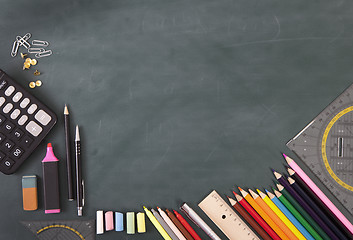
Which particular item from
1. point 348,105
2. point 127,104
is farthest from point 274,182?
point 127,104

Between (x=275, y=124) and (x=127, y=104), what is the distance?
16.5 inches

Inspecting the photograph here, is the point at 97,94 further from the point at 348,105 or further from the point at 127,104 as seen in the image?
the point at 348,105

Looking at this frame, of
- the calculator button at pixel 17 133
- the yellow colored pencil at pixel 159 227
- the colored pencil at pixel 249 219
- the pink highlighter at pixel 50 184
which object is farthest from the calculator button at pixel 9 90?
the colored pencil at pixel 249 219

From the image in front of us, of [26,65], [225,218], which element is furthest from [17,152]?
[225,218]

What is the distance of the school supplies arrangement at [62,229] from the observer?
3.33 feet

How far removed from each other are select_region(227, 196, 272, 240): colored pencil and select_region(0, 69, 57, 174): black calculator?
1.79ft

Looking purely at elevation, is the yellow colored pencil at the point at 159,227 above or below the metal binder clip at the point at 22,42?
below

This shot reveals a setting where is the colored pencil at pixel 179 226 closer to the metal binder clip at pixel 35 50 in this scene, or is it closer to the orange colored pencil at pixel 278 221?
the orange colored pencil at pixel 278 221

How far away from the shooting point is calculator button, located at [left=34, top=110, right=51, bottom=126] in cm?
99

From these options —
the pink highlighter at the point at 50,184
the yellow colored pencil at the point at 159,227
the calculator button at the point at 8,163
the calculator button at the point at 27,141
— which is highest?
the calculator button at the point at 27,141

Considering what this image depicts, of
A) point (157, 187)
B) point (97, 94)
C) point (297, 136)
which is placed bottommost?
point (297, 136)

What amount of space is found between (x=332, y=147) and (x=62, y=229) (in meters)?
0.79

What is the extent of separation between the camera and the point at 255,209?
102 cm

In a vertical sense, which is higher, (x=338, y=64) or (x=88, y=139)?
(x=88, y=139)
